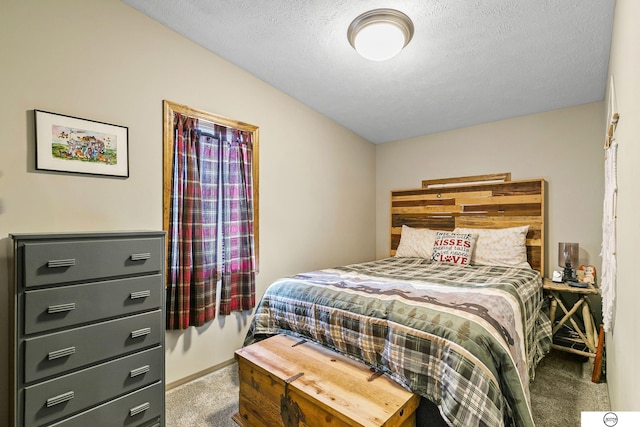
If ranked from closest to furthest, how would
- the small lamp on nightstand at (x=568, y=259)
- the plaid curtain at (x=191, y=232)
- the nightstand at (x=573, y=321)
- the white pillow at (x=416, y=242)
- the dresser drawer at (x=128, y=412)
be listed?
the dresser drawer at (x=128, y=412) → the plaid curtain at (x=191, y=232) → the nightstand at (x=573, y=321) → the small lamp on nightstand at (x=568, y=259) → the white pillow at (x=416, y=242)

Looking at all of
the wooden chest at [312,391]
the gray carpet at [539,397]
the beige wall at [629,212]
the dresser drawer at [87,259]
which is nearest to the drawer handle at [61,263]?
the dresser drawer at [87,259]

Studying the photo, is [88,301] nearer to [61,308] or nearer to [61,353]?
[61,308]

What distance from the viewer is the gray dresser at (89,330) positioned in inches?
52.2

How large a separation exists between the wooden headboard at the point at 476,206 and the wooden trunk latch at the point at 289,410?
8.84 feet

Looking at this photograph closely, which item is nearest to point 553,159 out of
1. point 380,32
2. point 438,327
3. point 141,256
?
point 380,32

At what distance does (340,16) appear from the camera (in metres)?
1.94

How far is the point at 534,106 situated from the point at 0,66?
4.00 meters

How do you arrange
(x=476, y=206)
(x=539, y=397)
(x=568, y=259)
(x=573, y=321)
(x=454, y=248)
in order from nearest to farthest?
(x=539, y=397) → (x=573, y=321) → (x=568, y=259) → (x=454, y=248) → (x=476, y=206)

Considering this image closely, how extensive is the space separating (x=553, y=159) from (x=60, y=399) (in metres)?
4.11

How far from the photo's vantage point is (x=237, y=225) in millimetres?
2598

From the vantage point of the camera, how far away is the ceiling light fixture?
187 cm

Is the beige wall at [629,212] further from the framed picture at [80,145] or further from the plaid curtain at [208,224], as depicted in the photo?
the framed picture at [80,145]

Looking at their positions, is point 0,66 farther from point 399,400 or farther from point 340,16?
point 399,400

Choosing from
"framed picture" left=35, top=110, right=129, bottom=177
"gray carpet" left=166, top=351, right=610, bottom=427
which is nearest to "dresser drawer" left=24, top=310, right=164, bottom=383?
"gray carpet" left=166, top=351, right=610, bottom=427
